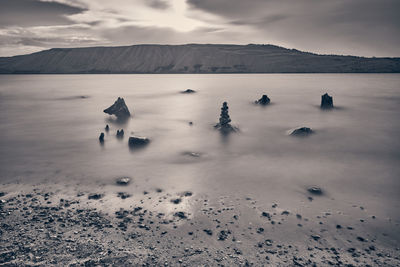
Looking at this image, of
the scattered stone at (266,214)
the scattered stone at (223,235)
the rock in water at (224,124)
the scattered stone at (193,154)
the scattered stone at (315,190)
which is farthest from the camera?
the rock in water at (224,124)

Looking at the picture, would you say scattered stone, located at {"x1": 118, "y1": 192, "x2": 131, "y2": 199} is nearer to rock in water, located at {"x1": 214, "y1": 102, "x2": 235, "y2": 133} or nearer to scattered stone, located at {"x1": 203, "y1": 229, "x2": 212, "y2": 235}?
scattered stone, located at {"x1": 203, "y1": 229, "x2": 212, "y2": 235}

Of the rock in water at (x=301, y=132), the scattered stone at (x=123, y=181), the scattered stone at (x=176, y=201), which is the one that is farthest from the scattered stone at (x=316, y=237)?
the rock in water at (x=301, y=132)

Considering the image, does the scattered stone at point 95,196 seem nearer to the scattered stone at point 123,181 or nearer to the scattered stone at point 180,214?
the scattered stone at point 123,181

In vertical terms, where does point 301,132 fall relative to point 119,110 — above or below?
below

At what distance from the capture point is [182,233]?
32.5 ft

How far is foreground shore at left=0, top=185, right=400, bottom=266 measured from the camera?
8.55m

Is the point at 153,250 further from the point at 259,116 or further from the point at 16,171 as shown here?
the point at 259,116

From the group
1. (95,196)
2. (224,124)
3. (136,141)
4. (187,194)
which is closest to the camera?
(95,196)

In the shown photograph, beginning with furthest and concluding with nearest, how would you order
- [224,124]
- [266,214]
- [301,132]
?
1. [224,124]
2. [301,132]
3. [266,214]

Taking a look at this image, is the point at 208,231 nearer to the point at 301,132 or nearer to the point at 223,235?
the point at 223,235

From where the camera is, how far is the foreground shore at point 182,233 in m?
8.55

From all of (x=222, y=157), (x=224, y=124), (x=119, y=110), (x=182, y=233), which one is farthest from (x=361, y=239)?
(x=119, y=110)

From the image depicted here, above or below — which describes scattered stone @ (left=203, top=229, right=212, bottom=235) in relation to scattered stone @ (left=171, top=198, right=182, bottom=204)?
above

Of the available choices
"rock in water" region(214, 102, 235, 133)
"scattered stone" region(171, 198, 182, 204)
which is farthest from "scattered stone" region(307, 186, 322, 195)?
"rock in water" region(214, 102, 235, 133)
